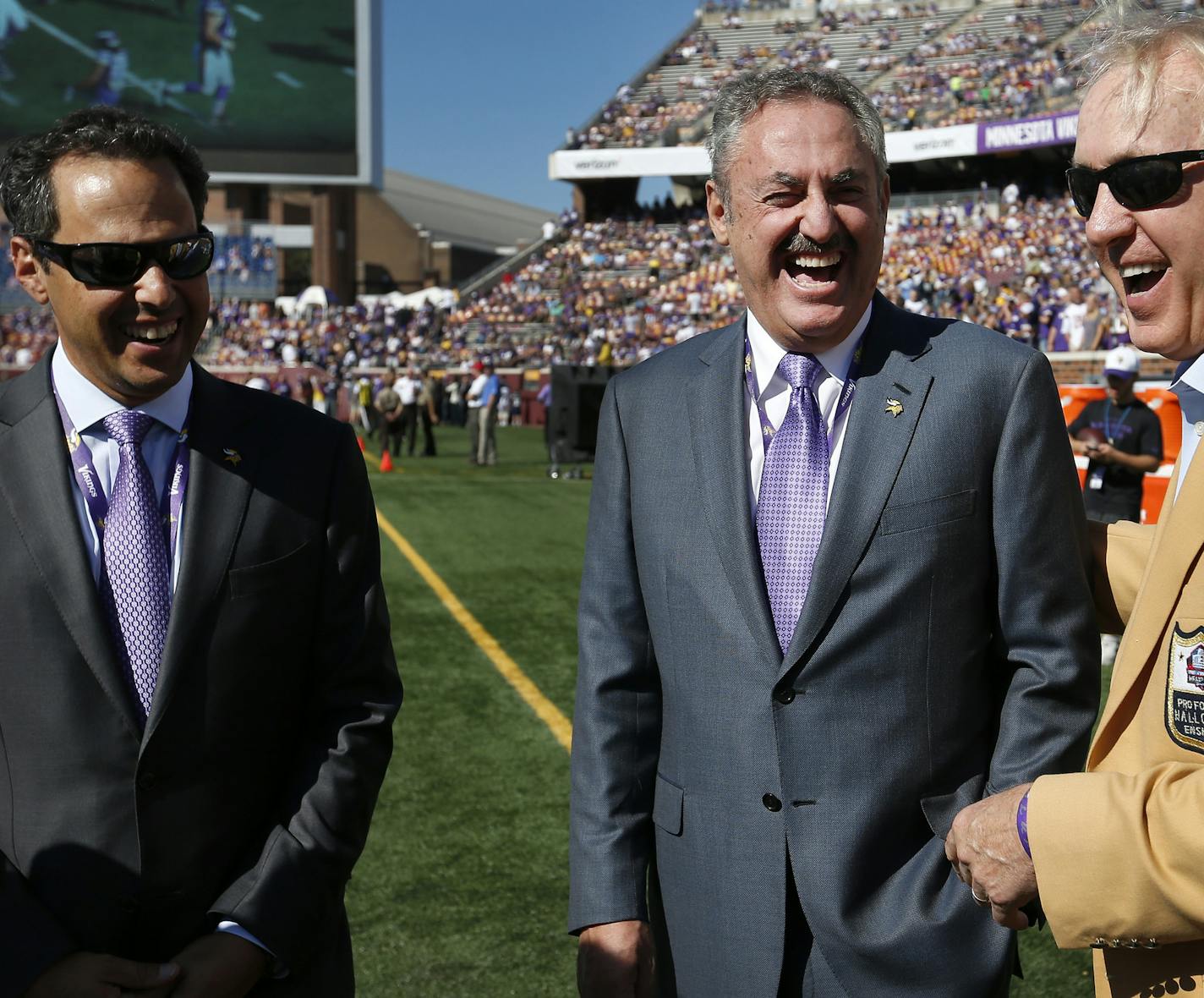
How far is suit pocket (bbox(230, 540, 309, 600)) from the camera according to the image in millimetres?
2344

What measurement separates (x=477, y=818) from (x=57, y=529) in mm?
3741

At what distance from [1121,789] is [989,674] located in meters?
0.59

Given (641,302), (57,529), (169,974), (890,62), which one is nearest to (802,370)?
(57,529)

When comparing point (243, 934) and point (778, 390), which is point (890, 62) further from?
point (243, 934)

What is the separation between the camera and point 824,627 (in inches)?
93.0

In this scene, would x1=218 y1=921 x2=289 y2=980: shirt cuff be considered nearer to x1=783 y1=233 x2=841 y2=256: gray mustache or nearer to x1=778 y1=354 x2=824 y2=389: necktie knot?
x1=778 y1=354 x2=824 y2=389: necktie knot

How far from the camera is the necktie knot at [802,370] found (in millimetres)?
2500

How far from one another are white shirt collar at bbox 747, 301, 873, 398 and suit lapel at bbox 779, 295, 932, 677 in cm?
3

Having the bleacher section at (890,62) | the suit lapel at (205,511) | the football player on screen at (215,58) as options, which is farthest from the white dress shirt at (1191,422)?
the football player on screen at (215,58)

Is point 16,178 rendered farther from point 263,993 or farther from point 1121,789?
A: point 1121,789

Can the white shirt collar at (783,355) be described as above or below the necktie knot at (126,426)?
above

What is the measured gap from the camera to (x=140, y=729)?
225cm

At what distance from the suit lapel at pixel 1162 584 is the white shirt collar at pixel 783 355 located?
666 mm

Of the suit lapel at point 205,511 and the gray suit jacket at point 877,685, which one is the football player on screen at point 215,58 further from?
the gray suit jacket at point 877,685
